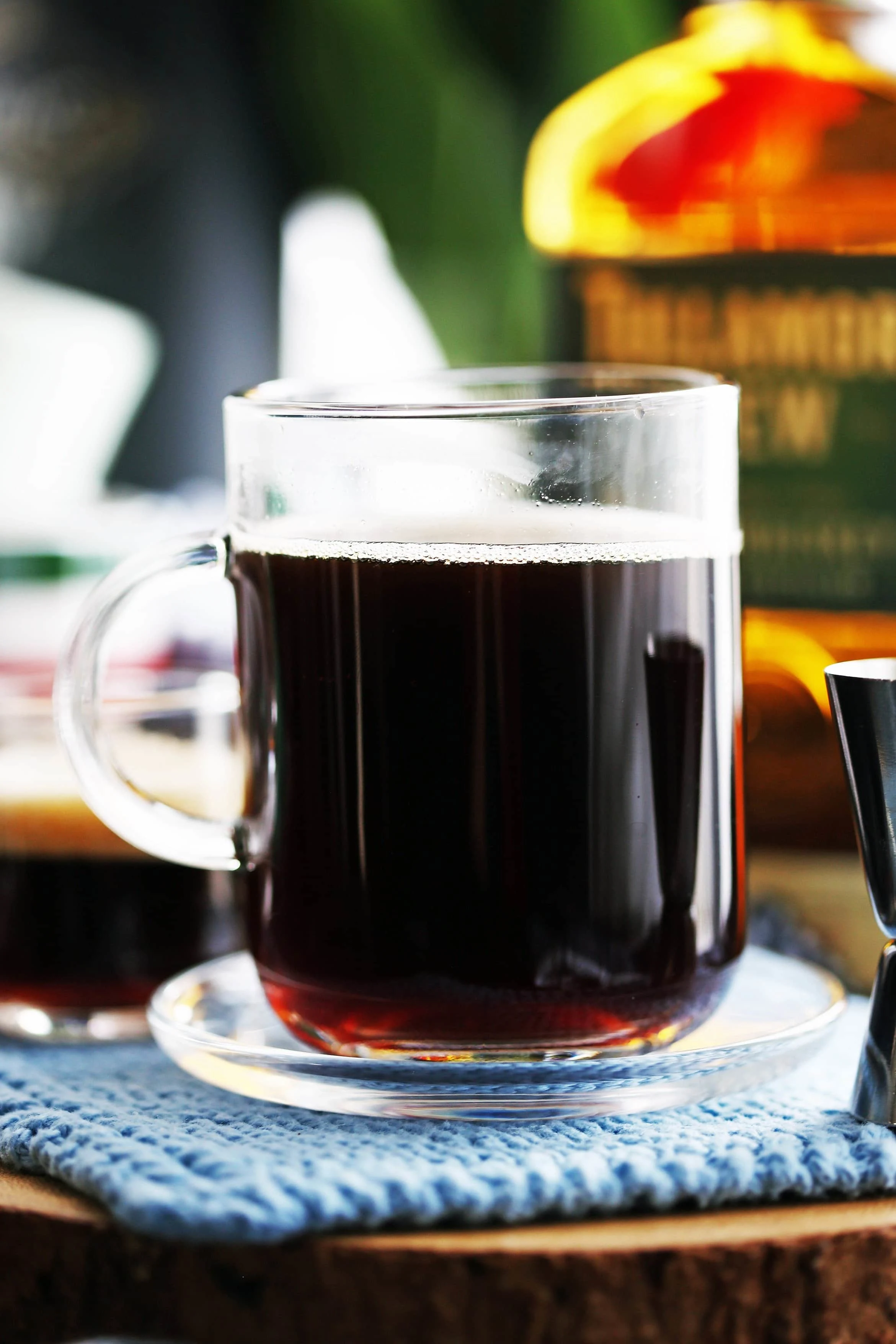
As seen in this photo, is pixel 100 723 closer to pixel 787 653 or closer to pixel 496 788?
pixel 496 788

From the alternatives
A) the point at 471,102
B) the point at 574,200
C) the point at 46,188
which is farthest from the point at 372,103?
the point at 574,200

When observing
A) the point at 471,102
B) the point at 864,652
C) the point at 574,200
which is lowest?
the point at 864,652

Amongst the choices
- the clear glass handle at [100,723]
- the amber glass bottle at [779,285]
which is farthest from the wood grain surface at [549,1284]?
the amber glass bottle at [779,285]

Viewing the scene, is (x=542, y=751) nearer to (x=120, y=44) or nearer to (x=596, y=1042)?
(x=596, y=1042)

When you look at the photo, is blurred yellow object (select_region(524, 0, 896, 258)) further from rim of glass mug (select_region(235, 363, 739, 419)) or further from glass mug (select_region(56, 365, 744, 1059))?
glass mug (select_region(56, 365, 744, 1059))

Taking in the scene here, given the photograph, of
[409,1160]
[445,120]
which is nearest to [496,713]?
[409,1160]

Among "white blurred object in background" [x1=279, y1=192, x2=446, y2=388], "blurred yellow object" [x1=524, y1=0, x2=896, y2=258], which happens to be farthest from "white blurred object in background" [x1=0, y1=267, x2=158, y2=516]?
"blurred yellow object" [x1=524, y1=0, x2=896, y2=258]
